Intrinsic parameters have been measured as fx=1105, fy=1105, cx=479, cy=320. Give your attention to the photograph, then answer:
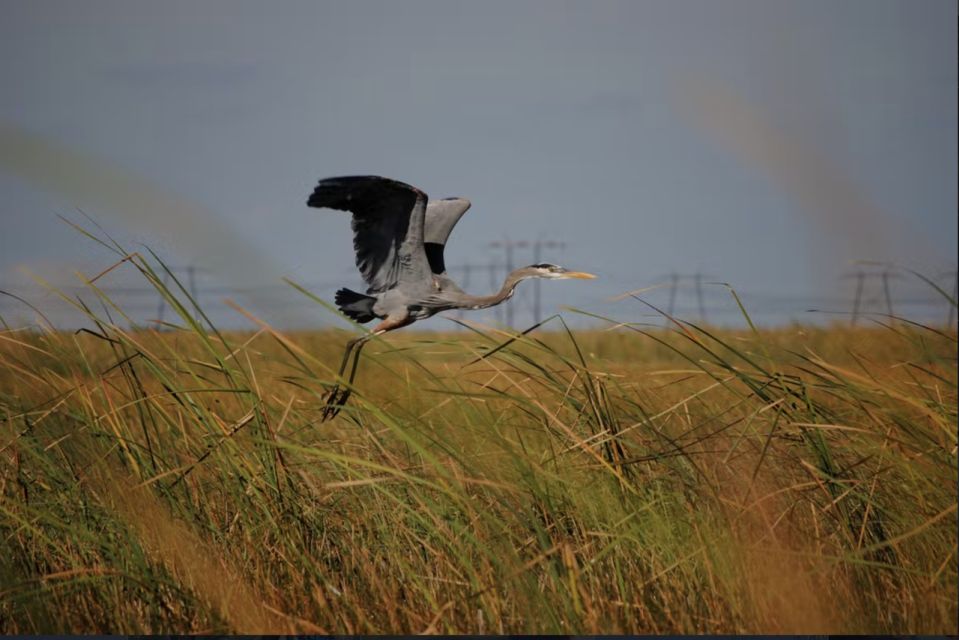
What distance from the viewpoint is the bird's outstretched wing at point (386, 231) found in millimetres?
3135

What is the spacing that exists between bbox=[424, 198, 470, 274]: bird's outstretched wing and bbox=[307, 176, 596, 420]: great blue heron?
99mm

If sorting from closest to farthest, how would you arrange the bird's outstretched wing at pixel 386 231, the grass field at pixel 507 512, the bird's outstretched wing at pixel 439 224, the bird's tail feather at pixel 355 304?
the grass field at pixel 507 512
the bird's outstretched wing at pixel 386 231
the bird's tail feather at pixel 355 304
the bird's outstretched wing at pixel 439 224

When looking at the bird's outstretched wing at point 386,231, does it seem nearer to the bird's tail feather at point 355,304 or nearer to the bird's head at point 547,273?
the bird's tail feather at point 355,304

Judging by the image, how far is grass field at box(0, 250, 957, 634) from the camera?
3.03m

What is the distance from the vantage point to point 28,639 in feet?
10.7

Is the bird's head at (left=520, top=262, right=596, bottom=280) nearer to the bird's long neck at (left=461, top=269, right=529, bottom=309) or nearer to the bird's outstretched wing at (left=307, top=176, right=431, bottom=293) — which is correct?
the bird's long neck at (left=461, top=269, right=529, bottom=309)

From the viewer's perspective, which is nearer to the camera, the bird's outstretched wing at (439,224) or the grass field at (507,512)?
the grass field at (507,512)

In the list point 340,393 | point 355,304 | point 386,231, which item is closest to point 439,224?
point 386,231

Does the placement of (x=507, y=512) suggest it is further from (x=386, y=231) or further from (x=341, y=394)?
(x=386, y=231)

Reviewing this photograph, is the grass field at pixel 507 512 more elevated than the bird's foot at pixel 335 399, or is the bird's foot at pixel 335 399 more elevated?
the bird's foot at pixel 335 399

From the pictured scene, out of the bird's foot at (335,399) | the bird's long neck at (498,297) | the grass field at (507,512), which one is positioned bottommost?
the grass field at (507,512)

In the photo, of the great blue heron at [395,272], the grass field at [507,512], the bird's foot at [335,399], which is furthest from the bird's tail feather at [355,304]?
the bird's foot at [335,399]

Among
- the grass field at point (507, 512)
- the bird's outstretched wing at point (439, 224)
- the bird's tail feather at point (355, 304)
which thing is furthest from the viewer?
the bird's outstretched wing at point (439, 224)

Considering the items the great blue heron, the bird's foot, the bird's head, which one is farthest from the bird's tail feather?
the bird's head
